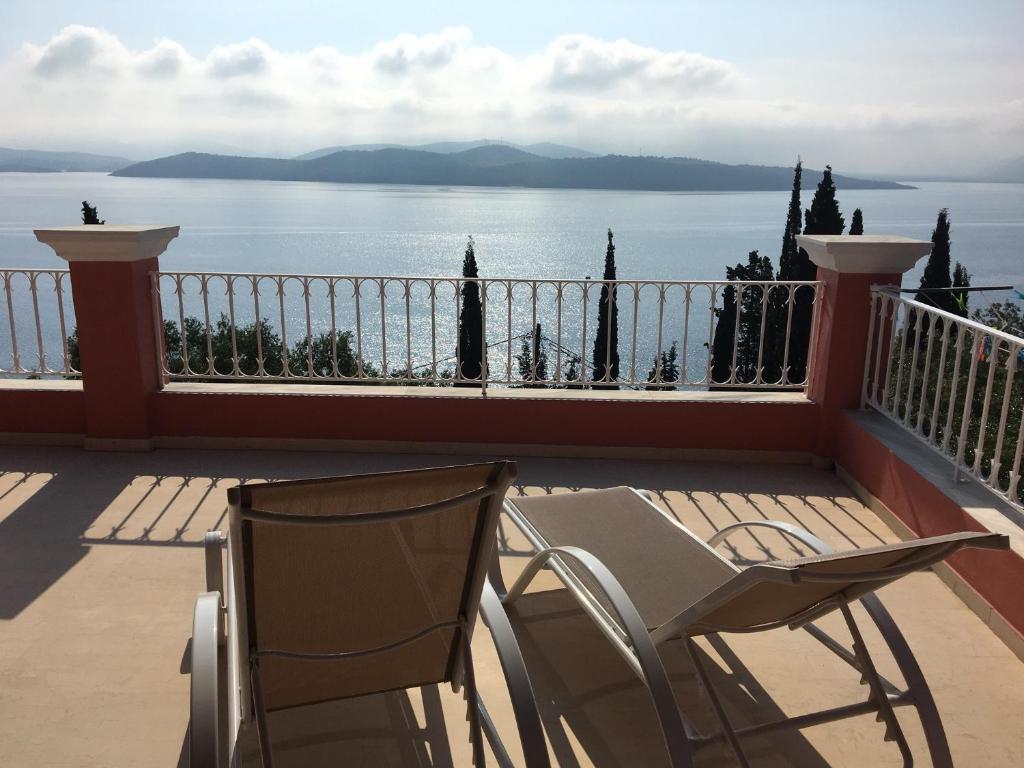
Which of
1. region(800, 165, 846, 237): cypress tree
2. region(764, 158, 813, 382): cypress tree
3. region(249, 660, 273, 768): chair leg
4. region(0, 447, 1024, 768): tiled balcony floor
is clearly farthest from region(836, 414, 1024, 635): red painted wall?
region(800, 165, 846, 237): cypress tree

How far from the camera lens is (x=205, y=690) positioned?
64.3 inches

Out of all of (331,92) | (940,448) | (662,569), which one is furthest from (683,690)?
(331,92)

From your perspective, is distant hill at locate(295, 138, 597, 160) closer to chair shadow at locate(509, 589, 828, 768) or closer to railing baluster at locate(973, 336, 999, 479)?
railing baluster at locate(973, 336, 999, 479)

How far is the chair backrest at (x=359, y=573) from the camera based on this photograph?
1.70m

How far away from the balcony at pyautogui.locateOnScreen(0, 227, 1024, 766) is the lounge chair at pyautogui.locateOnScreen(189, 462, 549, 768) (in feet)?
1.09

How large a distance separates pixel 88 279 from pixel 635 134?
78.1 metres

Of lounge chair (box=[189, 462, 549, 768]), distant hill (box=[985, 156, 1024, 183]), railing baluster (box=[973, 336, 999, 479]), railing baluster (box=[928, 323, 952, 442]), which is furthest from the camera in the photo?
distant hill (box=[985, 156, 1024, 183])

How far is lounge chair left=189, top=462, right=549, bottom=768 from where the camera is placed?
1.68 metres

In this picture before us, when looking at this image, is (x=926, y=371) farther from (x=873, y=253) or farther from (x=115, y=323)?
(x=115, y=323)

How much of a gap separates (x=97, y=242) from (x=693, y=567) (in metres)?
3.81

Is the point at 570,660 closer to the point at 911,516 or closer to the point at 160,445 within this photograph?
the point at 911,516

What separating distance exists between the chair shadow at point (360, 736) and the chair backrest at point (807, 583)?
2.45 ft

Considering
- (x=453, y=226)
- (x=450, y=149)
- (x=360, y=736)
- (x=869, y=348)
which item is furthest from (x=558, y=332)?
(x=453, y=226)

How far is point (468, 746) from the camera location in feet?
7.47
